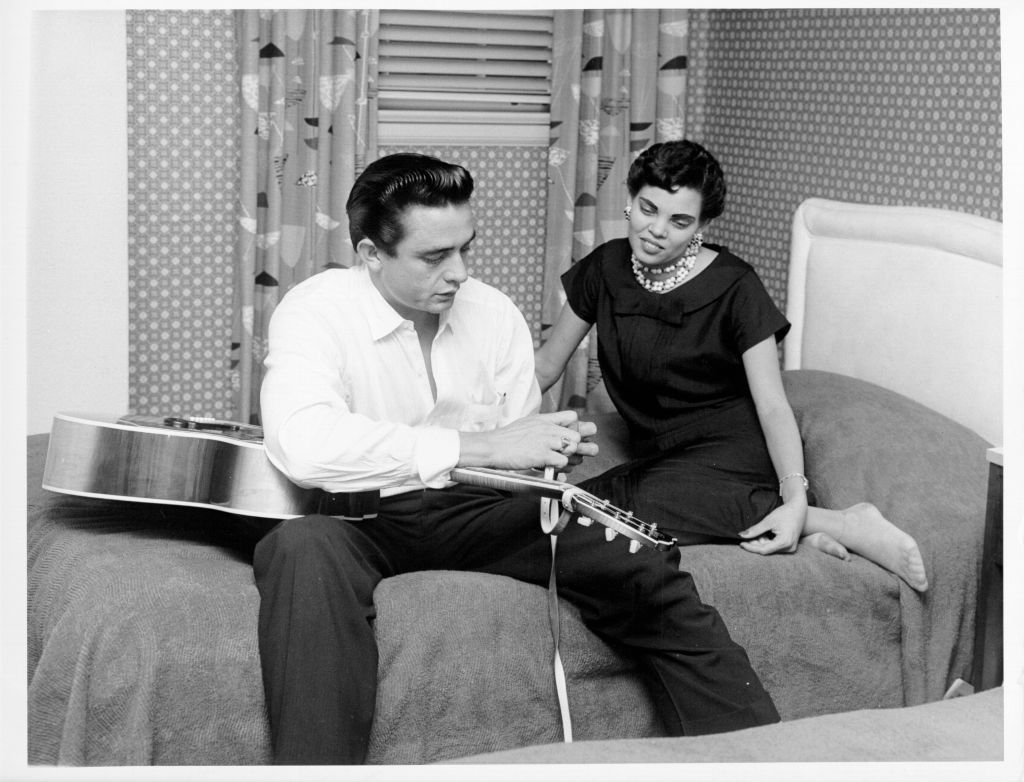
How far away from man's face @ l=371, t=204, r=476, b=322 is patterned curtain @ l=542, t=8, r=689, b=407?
175 centimetres

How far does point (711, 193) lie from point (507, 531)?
2.88 ft

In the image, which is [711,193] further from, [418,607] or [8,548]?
[8,548]

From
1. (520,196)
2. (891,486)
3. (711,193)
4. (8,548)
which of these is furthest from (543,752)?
(520,196)

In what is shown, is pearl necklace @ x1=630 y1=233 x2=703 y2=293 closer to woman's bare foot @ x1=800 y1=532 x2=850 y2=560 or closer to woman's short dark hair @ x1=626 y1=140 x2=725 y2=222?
woman's short dark hair @ x1=626 y1=140 x2=725 y2=222

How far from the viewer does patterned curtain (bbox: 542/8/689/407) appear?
12.1 ft

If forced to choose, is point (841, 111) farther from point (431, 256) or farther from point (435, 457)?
point (435, 457)

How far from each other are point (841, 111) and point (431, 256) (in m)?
1.64

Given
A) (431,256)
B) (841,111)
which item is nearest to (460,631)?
(431,256)

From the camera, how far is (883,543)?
7.13 ft

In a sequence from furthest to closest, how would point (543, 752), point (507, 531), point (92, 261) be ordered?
point (92, 261), point (507, 531), point (543, 752)

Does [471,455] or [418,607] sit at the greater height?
[471,455]

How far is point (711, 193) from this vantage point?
8.01 ft

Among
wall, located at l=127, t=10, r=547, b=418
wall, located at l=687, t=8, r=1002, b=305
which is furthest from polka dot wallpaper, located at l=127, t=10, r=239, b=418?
wall, located at l=687, t=8, r=1002, b=305

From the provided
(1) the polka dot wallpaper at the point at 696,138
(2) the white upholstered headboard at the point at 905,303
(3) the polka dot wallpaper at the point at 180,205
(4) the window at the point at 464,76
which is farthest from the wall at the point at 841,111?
(3) the polka dot wallpaper at the point at 180,205
